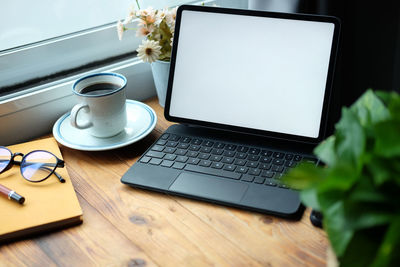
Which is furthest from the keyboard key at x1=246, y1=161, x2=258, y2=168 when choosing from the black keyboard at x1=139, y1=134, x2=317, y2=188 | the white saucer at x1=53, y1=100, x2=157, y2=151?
the white saucer at x1=53, y1=100, x2=157, y2=151

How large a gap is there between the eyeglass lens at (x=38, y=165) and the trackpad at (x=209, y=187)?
0.24 m

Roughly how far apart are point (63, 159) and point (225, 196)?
36cm

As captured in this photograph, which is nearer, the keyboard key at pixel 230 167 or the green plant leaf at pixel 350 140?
the green plant leaf at pixel 350 140

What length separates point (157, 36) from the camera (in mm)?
1021

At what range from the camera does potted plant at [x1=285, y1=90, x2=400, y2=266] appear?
42 cm

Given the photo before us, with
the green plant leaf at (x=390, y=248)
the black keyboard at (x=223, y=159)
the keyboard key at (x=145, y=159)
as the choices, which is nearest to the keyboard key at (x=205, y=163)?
the black keyboard at (x=223, y=159)

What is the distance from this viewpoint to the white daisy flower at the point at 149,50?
0.99 m

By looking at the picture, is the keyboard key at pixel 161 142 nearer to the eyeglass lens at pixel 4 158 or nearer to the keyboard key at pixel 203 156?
the keyboard key at pixel 203 156

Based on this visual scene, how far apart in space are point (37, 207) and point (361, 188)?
0.55 m

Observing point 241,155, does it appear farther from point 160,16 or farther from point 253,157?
point 160,16

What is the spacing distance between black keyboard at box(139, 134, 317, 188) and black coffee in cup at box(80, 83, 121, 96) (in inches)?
5.9

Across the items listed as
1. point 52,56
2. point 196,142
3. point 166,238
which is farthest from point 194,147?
point 52,56

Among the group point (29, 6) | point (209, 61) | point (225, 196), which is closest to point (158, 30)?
point (209, 61)

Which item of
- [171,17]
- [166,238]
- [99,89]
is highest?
[171,17]
